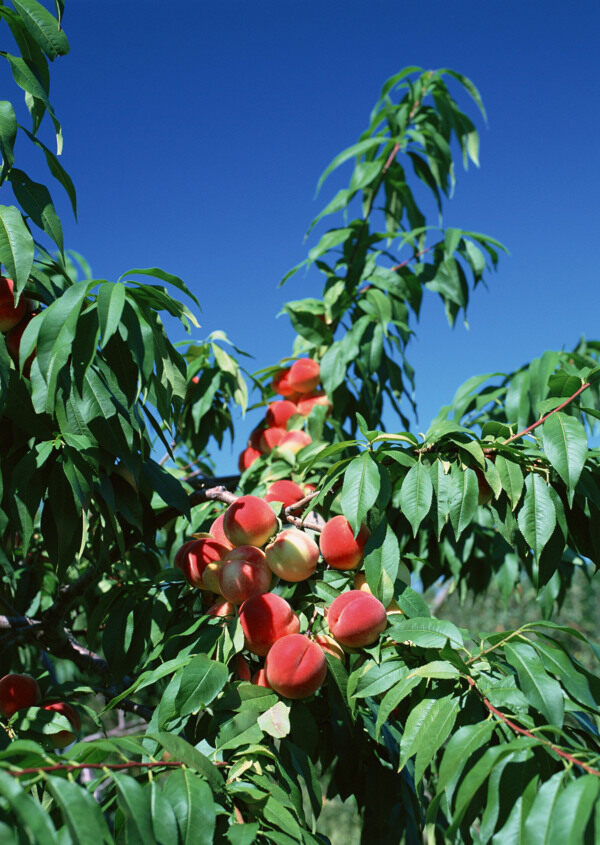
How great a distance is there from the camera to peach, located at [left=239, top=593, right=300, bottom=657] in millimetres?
1051

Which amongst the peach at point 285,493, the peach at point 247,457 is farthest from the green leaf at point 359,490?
the peach at point 247,457

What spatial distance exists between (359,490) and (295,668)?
273mm

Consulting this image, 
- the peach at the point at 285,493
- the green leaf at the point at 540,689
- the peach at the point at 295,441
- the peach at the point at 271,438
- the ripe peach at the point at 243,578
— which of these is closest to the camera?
the green leaf at the point at 540,689

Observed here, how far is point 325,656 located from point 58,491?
0.48m

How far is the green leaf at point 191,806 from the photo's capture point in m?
0.66

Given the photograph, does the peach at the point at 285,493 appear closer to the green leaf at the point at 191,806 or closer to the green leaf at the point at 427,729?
the green leaf at the point at 427,729

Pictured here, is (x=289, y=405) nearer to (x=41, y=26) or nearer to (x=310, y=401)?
(x=310, y=401)

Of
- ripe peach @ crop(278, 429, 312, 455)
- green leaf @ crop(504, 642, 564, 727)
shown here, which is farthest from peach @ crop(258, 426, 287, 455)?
green leaf @ crop(504, 642, 564, 727)

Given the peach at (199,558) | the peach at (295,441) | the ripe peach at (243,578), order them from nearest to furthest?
the ripe peach at (243,578)
the peach at (199,558)
the peach at (295,441)

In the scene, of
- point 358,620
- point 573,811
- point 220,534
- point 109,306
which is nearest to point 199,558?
point 220,534

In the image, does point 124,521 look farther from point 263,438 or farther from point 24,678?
point 263,438

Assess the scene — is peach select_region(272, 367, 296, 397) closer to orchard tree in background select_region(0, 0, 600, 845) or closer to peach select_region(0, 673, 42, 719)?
orchard tree in background select_region(0, 0, 600, 845)

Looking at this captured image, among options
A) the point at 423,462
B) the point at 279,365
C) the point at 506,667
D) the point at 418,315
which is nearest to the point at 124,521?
the point at 423,462

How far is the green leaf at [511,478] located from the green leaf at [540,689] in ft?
0.89
